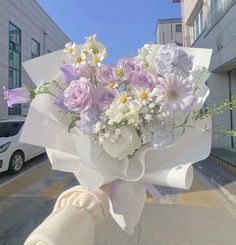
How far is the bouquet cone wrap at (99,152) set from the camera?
5.13ft

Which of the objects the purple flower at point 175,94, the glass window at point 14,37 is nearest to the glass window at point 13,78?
the glass window at point 14,37

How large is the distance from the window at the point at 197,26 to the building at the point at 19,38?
9.27m

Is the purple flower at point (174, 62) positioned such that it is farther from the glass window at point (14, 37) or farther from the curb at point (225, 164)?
the glass window at point (14, 37)

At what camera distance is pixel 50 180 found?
30.0 ft

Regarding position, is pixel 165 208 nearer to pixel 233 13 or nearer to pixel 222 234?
pixel 222 234

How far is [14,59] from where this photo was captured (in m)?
23.0

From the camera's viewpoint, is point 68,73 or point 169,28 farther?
point 169,28

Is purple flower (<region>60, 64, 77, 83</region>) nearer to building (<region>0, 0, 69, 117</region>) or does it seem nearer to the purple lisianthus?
the purple lisianthus

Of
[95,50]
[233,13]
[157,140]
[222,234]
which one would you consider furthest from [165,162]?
[233,13]

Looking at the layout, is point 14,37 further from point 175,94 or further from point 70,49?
point 175,94

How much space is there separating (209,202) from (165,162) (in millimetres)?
5646

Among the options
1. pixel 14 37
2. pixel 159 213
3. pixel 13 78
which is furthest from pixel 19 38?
pixel 159 213

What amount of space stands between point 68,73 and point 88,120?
0.82ft

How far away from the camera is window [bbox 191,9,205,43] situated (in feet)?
59.1
